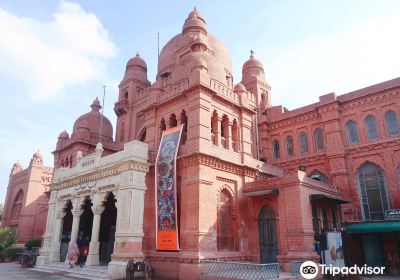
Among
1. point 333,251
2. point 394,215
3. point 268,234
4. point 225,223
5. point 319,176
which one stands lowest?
point 333,251

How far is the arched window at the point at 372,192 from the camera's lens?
18.8m

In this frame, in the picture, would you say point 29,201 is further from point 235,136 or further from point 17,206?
point 235,136

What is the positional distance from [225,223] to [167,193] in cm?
333

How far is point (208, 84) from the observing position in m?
16.8

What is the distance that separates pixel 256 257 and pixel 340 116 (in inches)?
436

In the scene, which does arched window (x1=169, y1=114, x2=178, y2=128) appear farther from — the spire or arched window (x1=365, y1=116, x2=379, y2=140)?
the spire

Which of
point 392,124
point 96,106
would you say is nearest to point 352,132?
point 392,124

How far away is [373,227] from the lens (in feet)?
50.9

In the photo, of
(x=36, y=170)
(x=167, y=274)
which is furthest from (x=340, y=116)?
(x=36, y=170)

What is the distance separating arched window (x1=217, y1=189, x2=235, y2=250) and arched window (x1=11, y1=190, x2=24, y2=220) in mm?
26207

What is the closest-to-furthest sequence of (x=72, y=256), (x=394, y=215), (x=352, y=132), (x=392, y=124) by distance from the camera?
(x=394, y=215) < (x=72, y=256) < (x=392, y=124) < (x=352, y=132)

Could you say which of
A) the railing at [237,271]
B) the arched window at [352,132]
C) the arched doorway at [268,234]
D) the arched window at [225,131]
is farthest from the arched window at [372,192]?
the railing at [237,271]

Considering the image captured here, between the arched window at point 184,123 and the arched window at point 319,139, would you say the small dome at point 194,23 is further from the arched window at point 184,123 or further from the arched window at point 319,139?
the arched window at point 319,139

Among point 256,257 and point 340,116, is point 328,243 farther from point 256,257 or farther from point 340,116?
point 340,116
